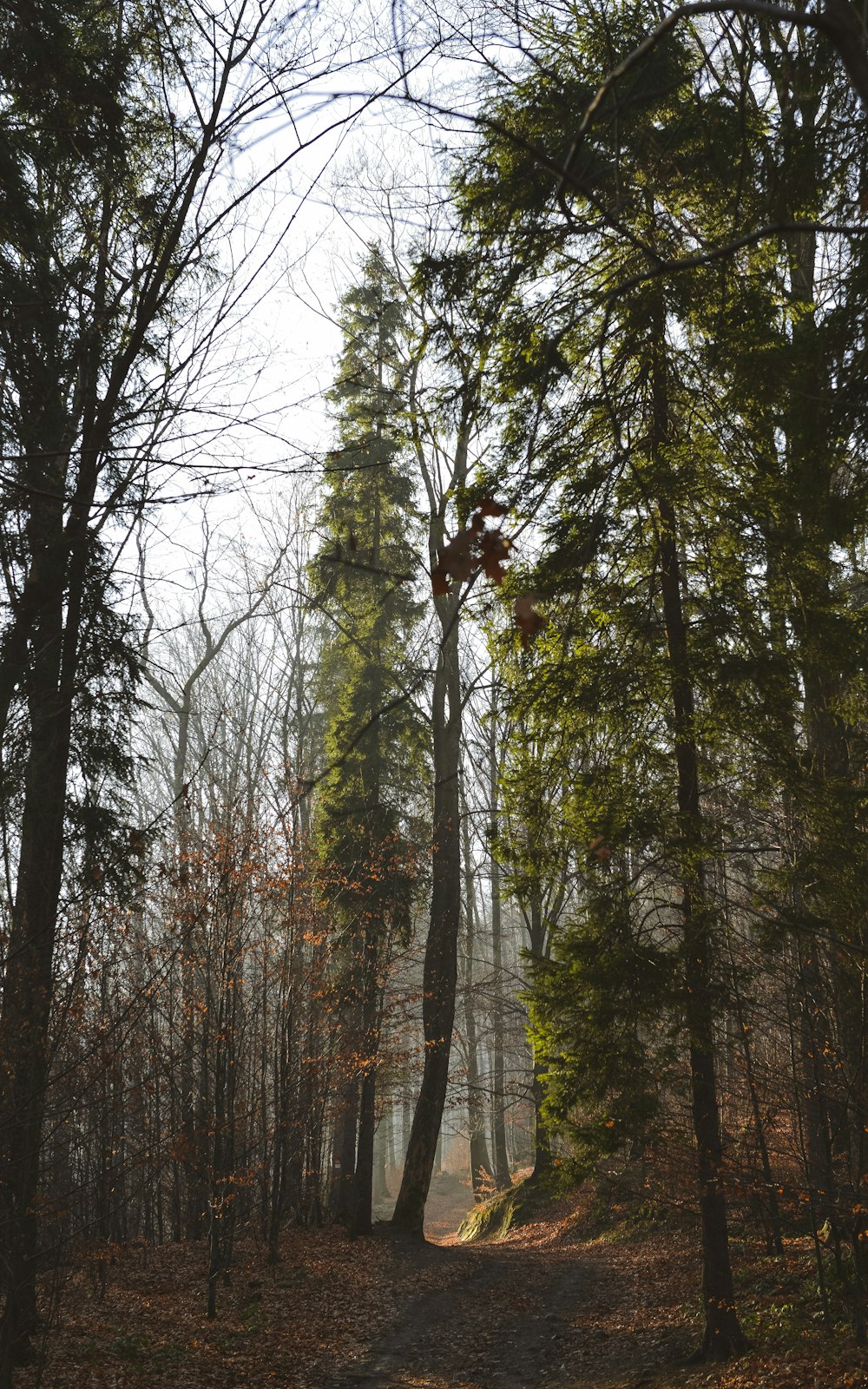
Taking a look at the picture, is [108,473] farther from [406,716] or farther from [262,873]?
[406,716]

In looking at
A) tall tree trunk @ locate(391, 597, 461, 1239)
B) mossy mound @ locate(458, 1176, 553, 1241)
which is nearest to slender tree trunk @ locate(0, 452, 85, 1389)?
tall tree trunk @ locate(391, 597, 461, 1239)

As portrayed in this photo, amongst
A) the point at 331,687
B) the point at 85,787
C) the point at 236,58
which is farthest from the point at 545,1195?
the point at 236,58

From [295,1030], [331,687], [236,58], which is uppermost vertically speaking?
[331,687]

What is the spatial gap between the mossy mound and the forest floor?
5369 mm

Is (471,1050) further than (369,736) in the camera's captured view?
Yes

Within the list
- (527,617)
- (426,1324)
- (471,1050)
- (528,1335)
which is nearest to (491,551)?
(527,617)

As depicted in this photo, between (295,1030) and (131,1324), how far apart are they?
147 inches

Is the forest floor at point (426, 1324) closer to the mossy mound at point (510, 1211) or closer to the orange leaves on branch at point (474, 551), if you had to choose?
the mossy mound at point (510, 1211)

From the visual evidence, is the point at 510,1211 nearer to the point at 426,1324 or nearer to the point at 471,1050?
the point at 471,1050

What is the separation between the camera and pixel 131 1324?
8.52 metres

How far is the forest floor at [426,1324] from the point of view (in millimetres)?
6836

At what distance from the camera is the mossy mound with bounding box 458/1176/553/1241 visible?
722 inches

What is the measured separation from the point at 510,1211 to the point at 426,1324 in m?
10.3

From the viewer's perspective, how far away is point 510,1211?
18891mm
